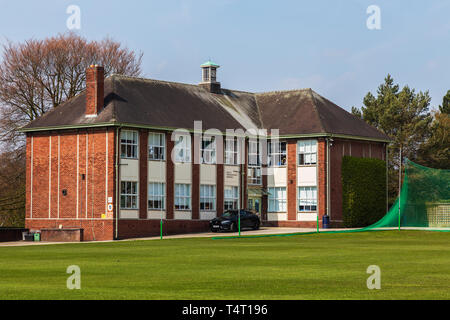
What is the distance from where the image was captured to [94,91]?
54.1m

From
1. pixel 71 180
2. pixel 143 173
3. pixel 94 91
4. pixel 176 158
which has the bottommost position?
pixel 71 180

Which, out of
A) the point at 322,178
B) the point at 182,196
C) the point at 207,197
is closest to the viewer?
the point at 182,196

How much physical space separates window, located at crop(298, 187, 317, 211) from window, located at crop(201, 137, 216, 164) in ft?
20.7

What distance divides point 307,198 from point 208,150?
7323 mm

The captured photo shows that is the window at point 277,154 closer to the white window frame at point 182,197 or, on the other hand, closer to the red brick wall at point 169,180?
the white window frame at point 182,197

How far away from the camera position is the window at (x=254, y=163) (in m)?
60.6

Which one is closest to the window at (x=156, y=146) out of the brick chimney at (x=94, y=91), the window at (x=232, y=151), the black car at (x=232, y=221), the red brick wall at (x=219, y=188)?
the brick chimney at (x=94, y=91)

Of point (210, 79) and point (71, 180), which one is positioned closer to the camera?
point (71, 180)

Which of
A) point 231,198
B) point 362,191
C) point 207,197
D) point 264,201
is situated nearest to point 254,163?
point 264,201

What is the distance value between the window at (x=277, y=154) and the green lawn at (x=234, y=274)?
2755 cm

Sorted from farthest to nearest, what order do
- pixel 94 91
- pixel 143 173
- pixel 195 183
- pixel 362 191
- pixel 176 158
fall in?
pixel 362 191, pixel 195 183, pixel 176 158, pixel 94 91, pixel 143 173

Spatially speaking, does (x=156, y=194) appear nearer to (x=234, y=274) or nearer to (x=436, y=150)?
(x=234, y=274)
